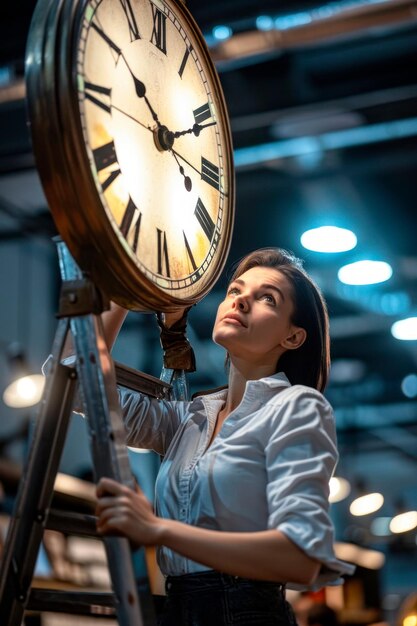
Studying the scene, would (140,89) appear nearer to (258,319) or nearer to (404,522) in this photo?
(258,319)

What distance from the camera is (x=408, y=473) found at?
17688mm

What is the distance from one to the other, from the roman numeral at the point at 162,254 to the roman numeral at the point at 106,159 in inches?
6.4

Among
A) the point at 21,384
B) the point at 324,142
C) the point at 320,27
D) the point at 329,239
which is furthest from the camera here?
the point at 329,239

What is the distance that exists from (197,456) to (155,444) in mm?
216

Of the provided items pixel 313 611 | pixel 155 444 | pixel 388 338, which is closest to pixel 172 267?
pixel 155 444

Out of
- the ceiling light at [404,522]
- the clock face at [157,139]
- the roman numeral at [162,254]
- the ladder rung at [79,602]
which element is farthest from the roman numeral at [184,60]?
the ceiling light at [404,522]

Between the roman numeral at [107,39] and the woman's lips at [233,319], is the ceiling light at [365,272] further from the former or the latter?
the roman numeral at [107,39]

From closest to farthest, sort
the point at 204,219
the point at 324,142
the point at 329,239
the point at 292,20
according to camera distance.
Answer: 1. the point at 204,219
2. the point at 292,20
3. the point at 324,142
4. the point at 329,239

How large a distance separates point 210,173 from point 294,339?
1.21 ft

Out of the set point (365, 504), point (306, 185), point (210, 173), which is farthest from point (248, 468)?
point (365, 504)

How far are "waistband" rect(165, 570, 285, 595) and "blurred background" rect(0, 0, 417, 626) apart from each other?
398 mm

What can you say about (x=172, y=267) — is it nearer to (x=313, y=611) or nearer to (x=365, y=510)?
(x=313, y=611)

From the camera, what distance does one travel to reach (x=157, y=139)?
68.1 inches

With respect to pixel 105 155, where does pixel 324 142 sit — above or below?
above
